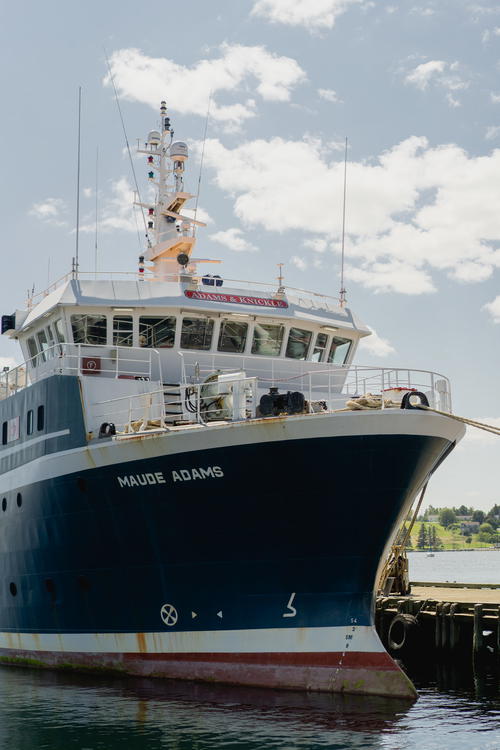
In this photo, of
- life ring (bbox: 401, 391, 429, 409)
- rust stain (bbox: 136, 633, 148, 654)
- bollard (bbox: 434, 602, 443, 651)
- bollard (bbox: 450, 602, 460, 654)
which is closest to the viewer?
life ring (bbox: 401, 391, 429, 409)

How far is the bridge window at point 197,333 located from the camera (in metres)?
19.8

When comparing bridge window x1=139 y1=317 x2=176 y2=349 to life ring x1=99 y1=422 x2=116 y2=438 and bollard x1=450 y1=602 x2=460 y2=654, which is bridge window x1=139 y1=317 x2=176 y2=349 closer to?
life ring x1=99 y1=422 x2=116 y2=438

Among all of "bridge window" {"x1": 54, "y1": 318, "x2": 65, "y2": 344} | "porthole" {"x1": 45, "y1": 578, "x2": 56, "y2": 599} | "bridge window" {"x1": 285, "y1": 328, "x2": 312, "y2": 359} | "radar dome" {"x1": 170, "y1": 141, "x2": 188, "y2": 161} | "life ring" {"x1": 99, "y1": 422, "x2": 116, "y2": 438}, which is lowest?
"porthole" {"x1": 45, "y1": 578, "x2": 56, "y2": 599}

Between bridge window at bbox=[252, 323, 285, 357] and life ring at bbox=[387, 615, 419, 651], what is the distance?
7.85 m

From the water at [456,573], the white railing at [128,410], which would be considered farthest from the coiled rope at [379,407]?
the water at [456,573]

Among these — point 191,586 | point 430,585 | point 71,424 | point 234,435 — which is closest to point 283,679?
point 191,586

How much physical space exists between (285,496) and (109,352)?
6357 mm

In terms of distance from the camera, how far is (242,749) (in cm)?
1255

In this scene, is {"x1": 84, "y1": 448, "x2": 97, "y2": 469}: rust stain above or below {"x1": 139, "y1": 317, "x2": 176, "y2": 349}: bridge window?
below

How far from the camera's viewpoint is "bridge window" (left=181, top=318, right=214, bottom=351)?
19844 millimetres

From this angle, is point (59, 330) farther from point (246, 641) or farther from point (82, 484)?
point (246, 641)

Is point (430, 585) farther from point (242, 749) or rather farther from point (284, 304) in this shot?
point (242, 749)

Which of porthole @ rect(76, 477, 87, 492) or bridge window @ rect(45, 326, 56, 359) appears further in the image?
bridge window @ rect(45, 326, 56, 359)

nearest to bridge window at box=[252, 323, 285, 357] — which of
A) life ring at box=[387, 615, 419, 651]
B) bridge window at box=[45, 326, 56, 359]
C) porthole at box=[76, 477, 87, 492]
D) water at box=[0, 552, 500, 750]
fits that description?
bridge window at box=[45, 326, 56, 359]
